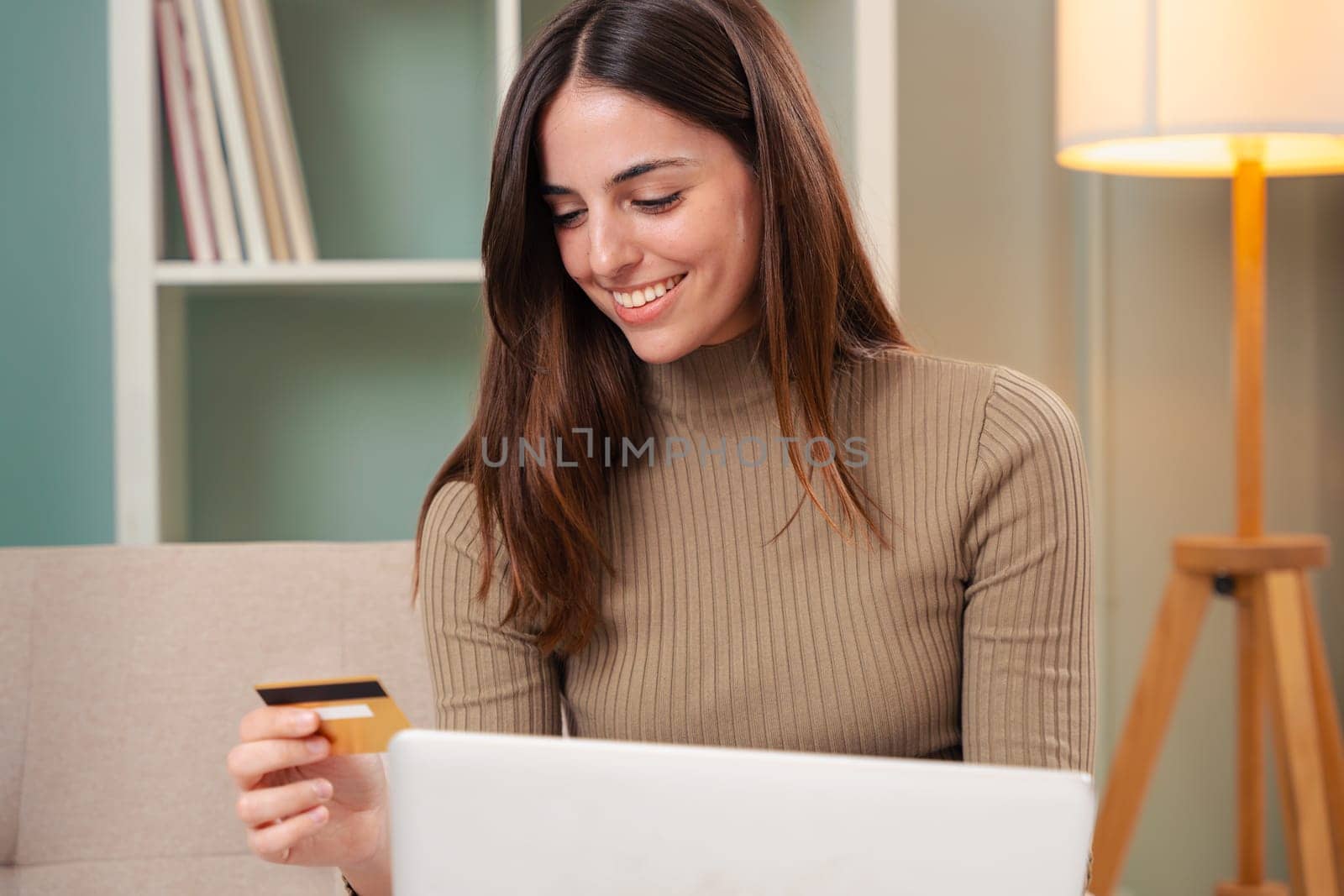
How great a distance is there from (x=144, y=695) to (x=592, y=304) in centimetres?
65

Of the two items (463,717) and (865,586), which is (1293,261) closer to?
(865,586)

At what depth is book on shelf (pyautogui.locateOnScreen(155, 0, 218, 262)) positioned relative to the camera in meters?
1.56

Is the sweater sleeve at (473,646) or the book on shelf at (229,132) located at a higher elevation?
the book on shelf at (229,132)

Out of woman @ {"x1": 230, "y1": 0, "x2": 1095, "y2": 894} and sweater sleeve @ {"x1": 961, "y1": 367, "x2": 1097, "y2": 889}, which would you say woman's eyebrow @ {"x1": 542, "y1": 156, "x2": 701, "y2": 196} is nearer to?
woman @ {"x1": 230, "y1": 0, "x2": 1095, "y2": 894}

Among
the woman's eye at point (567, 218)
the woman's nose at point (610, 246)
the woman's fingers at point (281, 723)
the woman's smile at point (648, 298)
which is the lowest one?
the woman's fingers at point (281, 723)

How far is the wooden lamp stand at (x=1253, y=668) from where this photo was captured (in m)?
1.67

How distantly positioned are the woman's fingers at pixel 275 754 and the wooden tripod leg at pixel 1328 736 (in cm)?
135

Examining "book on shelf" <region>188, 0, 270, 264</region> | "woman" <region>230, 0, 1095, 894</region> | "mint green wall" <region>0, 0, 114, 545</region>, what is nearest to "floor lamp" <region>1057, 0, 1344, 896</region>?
"woman" <region>230, 0, 1095, 894</region>

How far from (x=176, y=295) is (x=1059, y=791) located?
1445 mm

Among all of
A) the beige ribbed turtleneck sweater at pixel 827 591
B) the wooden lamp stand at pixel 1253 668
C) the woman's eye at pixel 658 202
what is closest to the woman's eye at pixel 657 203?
the woman's eye at pixel 658 202

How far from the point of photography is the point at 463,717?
1125 millimetres

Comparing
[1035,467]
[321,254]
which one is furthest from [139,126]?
[1035,467]
